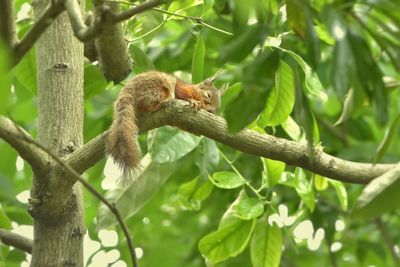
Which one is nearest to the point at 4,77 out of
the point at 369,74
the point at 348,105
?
the point at 369,74

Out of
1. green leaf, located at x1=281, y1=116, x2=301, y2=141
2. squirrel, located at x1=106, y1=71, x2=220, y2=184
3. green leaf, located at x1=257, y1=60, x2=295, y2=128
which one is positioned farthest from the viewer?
green leaf, located at x1=281, y1=116, x2=301, y2=141

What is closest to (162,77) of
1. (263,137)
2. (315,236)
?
(263,137)

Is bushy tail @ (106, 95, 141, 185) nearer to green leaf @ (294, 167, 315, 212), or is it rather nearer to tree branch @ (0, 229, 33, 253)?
tree branch @ (0, 229, 33, 253)

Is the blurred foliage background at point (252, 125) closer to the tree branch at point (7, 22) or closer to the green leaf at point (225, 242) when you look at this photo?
the green leaf at point (225, 242)

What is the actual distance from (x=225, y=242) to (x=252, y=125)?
474 millimetres

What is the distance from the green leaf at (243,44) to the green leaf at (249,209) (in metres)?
1.65

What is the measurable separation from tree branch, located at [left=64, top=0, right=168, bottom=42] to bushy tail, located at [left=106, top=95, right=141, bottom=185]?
740 mm

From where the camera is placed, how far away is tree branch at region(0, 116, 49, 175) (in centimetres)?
222

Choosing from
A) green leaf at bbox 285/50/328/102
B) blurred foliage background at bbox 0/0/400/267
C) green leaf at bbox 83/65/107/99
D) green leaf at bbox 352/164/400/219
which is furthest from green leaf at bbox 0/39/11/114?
green leaf at bbox 83/65/107/99

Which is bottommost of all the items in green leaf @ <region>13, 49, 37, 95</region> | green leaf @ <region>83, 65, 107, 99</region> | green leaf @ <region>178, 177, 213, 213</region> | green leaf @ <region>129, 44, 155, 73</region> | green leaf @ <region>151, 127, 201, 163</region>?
green leaf @ <region>178, 177, 213, 213</region>

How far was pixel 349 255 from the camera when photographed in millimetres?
6133

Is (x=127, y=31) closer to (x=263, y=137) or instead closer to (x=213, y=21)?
(x=213, y=21)

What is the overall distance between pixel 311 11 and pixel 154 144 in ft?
6.27

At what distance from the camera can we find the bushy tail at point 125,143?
2.79 metres
